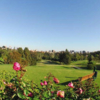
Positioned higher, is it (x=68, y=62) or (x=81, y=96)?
(x=81, y=96)

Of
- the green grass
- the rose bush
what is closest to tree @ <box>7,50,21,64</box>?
the green grass

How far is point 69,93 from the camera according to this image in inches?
70.1

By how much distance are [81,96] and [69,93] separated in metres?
0.23

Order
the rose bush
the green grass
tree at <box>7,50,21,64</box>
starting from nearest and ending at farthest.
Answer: the rose bush
the green grass
tree at <box>7,50,21,64</box>

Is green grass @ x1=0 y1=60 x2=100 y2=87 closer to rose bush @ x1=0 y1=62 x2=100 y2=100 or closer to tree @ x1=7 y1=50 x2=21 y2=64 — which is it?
rose bush @ x1=0 y1=62 x2=100 y2=100

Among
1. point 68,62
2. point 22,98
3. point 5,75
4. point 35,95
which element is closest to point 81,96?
point 35,95

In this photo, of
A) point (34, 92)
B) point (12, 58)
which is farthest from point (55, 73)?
point (12, 58)

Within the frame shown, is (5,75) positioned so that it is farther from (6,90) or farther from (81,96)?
(81,96)

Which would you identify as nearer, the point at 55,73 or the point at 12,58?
the point at 55,73

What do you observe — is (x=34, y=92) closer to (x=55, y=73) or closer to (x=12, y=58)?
(x=55, y=73)

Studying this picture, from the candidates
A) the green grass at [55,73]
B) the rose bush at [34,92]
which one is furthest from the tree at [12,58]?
the rose bush at [34,92]

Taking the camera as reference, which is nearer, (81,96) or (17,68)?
(17,68)

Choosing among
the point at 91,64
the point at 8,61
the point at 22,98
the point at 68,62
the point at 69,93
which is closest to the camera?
the point at 22,98

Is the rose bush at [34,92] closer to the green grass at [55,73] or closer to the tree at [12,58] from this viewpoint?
the green grass at [55,73]
